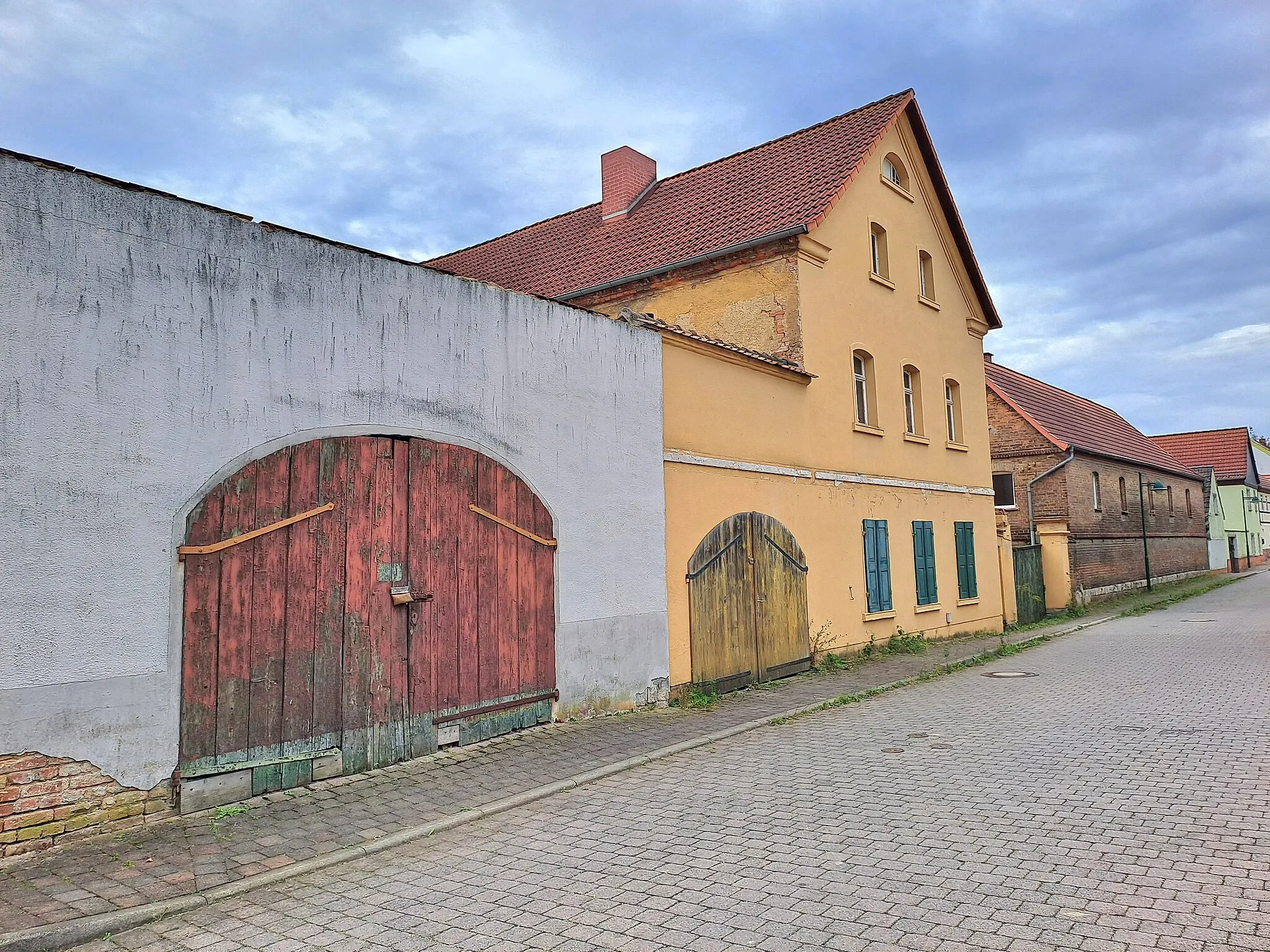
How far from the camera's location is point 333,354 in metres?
6.48

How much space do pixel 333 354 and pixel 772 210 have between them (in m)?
9.17

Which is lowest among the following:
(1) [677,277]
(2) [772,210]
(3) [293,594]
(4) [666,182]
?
(3) [293,594]

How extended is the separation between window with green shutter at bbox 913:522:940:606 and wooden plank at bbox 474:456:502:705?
9.96 m

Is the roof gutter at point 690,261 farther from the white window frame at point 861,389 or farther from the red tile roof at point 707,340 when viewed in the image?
the white window frame at point 861,389

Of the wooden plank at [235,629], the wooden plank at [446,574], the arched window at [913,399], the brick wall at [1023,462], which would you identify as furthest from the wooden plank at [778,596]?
the brick wall at [1023,462]

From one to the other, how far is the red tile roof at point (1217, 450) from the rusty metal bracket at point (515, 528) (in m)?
46.7

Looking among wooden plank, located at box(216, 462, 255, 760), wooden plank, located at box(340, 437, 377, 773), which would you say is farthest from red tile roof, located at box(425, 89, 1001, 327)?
wooden plank, located at box(216, 462, 255, 760)

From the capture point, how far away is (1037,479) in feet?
79.6

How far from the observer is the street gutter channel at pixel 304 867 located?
386 centimetres

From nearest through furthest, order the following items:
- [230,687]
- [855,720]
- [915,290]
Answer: [230,687]
[855,720]
[915,290]

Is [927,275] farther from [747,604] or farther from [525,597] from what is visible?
[525,597]

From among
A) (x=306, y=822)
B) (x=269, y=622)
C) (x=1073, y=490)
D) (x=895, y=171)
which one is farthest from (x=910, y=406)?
(x=306, y=822)

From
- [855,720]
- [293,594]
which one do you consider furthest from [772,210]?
[293,594]

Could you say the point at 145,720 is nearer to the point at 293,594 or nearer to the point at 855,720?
the point at 293,594
